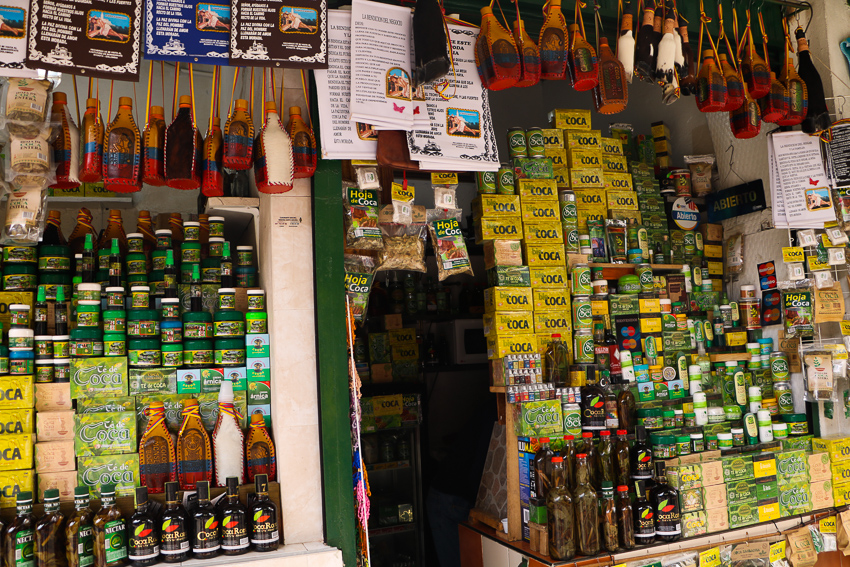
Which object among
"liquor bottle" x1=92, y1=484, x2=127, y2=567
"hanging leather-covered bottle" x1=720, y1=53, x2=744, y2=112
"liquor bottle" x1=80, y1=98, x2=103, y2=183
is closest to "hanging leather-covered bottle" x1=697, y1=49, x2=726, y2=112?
"hanging leather-covered bottle" x1=720, y1=53, x2=744, y2=112

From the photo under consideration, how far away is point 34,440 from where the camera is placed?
2.58m

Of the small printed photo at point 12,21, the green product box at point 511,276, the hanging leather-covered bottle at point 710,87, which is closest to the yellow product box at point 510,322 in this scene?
the green product box at point 511,276

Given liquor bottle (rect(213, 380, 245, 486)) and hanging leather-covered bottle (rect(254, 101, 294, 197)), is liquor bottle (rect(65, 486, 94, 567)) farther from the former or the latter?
hanging leather-covered bottle (rect(254, 101, 294, 197))

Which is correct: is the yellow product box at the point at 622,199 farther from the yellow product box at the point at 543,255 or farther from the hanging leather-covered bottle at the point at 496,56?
the hanging leather-covered bottle at the point at 496,56

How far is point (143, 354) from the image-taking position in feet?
9.08

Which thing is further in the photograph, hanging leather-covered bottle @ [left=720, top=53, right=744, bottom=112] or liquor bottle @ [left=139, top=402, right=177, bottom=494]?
hanging leather-covered bottle @ [left=720, top=53, right=744, bottom=112]

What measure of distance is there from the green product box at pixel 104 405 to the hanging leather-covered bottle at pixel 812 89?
4.09 meters

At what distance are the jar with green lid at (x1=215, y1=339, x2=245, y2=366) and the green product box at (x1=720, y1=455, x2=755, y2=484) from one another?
2.59 meters

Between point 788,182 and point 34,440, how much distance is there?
4.25 meters

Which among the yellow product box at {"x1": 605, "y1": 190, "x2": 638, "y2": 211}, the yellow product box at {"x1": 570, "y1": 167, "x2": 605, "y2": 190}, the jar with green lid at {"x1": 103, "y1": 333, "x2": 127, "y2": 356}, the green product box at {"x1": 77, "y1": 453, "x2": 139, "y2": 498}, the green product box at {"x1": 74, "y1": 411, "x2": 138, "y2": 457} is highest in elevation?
the yellow product box at {"x1": 570, "y1": 167, "x2": 605, "y2": 190}

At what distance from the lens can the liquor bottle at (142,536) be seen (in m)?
2.41

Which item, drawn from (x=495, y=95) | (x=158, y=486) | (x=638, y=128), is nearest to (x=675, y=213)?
(x=638, y=128)

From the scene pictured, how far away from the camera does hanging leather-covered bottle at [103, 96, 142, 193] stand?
8.31ft

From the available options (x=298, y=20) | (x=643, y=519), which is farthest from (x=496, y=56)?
(x=643, y=519)
